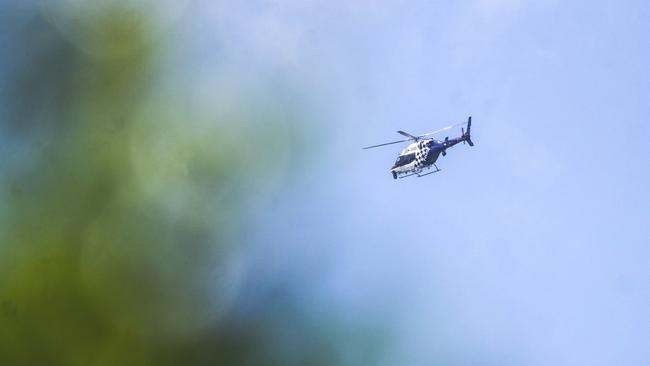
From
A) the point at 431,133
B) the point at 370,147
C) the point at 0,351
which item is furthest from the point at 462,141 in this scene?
the point at 0,351

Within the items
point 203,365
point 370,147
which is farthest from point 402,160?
point 203,365

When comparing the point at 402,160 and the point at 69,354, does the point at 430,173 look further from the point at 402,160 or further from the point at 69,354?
the point at 69,354

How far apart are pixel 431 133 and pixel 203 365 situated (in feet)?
79.6

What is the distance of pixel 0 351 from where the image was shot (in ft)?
100

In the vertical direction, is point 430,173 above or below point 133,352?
above

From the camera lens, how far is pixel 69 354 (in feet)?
101

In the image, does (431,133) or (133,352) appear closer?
(133,352)

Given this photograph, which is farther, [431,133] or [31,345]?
[431,133]

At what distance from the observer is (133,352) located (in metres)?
31.6

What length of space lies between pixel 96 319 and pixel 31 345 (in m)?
2.94

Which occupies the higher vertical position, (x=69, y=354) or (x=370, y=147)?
(x=370, y=147)

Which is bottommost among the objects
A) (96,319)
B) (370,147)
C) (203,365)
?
(203,365)

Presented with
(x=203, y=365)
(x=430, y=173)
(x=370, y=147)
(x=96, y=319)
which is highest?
(x=370, y=147)

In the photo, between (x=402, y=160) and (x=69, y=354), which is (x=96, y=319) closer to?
(x=69, y=354)
